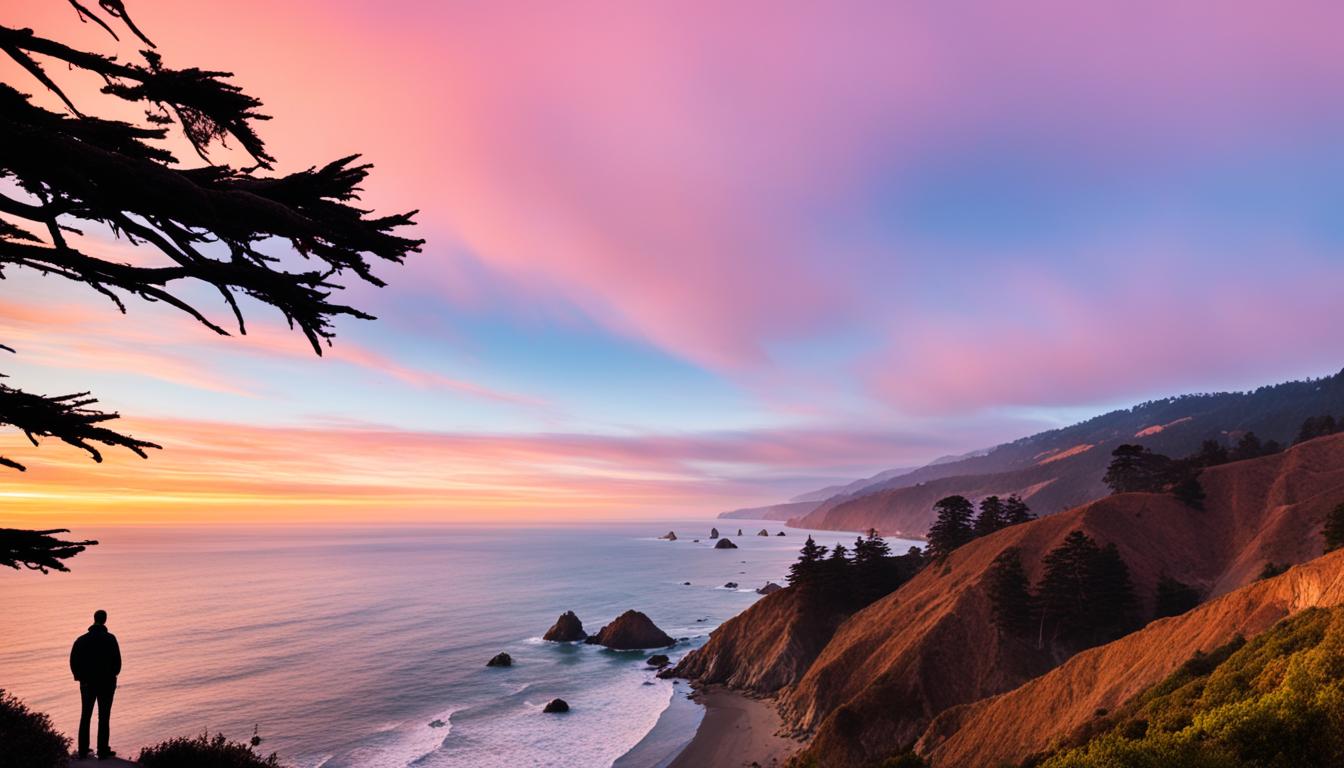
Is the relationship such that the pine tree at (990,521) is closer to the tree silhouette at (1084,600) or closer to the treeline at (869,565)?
the treeline at (869,565)

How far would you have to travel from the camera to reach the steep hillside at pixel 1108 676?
34438 millimetres

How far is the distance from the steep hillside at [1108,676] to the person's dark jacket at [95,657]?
40.6 meters

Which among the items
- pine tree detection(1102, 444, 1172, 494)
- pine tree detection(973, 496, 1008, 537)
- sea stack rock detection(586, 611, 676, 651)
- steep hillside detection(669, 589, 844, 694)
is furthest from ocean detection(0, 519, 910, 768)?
pine tree detection(1102, 444, 1172, 494)

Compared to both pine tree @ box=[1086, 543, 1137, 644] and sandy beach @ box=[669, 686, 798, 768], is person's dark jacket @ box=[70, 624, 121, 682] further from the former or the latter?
pine tree @ box=[1086, 543, 1137, 644]

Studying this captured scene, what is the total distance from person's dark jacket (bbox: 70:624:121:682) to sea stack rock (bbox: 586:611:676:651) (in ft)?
258

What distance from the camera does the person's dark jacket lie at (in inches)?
A: 549

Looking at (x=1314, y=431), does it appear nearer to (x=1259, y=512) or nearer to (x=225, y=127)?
(x=1259, y=512)

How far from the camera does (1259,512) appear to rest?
7950cm

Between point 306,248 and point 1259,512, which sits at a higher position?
point 306,248

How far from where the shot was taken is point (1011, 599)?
59406 millimetres

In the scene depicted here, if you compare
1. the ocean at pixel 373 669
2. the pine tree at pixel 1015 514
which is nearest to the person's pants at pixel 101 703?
the ocean at pixel 373 669

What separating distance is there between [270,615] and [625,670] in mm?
75076

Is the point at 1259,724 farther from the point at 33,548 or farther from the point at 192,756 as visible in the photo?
the point at 192,756

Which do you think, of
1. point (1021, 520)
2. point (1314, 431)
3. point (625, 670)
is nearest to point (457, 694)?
point (625, 670)
